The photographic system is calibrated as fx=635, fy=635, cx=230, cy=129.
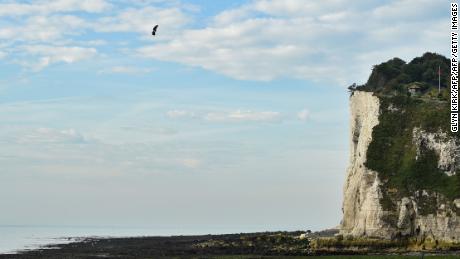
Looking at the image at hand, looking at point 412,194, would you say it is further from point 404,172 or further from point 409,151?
point 409,151

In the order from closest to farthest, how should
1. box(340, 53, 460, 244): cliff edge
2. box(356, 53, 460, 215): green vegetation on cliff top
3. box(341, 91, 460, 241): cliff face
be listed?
box(341, 91, 460, 241): cliff face
box(340, 53, 460, 244): cliff edge
box(356, 53, 460, 215): green vegetation on cliff top

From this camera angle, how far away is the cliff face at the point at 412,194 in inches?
2386

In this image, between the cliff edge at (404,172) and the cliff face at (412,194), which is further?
the cliff edge at (404,172)

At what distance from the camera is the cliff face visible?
6059 centimetres

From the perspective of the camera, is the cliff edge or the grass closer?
the cliff edge

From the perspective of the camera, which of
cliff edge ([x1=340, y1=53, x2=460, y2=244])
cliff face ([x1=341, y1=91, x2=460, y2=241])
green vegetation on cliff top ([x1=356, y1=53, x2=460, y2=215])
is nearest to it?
cliff face ([x1=341, y1=91, x2=460, y2=241])

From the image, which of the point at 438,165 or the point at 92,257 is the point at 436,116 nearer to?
the point at 438,165

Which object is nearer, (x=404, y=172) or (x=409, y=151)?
(x=404, y=172)

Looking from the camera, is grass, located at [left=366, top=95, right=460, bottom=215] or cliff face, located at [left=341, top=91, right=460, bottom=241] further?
grass, located at [left=366, top=95, right=460, bottom=215]

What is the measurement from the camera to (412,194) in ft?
207

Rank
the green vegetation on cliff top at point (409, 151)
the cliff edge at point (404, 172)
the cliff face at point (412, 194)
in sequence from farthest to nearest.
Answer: the green vegetation on cliff top at point (409, 151) → the cliff edge at point (404, 172) → the cliff face at point (412, 194)

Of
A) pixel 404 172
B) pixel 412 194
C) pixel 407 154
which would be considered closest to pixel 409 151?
pixel 407 154

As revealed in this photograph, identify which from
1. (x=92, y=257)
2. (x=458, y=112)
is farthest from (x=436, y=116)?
(x=92, y=257)

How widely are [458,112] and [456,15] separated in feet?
53.1
